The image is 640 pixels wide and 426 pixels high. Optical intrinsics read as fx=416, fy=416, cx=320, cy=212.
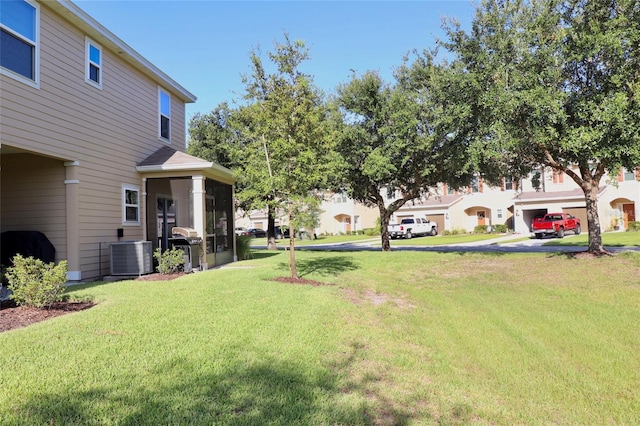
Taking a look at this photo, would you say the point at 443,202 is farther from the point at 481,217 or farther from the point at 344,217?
the point at 344,217

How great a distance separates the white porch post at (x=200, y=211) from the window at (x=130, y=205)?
166 cm

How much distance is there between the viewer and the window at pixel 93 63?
998 cm

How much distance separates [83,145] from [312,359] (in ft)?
26.6

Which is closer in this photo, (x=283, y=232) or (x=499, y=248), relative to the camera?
(x=283, y=232)

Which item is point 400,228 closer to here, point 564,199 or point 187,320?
point 564,199

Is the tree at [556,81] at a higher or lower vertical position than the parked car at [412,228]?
higher

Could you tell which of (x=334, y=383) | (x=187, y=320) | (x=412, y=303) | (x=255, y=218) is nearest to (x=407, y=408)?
(x=334, y=383)

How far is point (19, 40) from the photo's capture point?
8.05 metres

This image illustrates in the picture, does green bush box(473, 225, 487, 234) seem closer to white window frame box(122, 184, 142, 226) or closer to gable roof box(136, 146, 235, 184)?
gable roof box(136, 146, 235, 184)

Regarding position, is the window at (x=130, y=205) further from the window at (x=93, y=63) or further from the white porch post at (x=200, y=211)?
the window at (x=93, y=63)

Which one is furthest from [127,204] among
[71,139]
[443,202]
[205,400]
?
[443,202]

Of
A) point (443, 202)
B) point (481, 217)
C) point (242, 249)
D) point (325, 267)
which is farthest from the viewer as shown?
point (443, 202)

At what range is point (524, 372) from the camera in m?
5.09

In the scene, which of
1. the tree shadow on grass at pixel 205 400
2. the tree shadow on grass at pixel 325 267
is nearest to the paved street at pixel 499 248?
the tree shadow on grass at pixel 325 267
